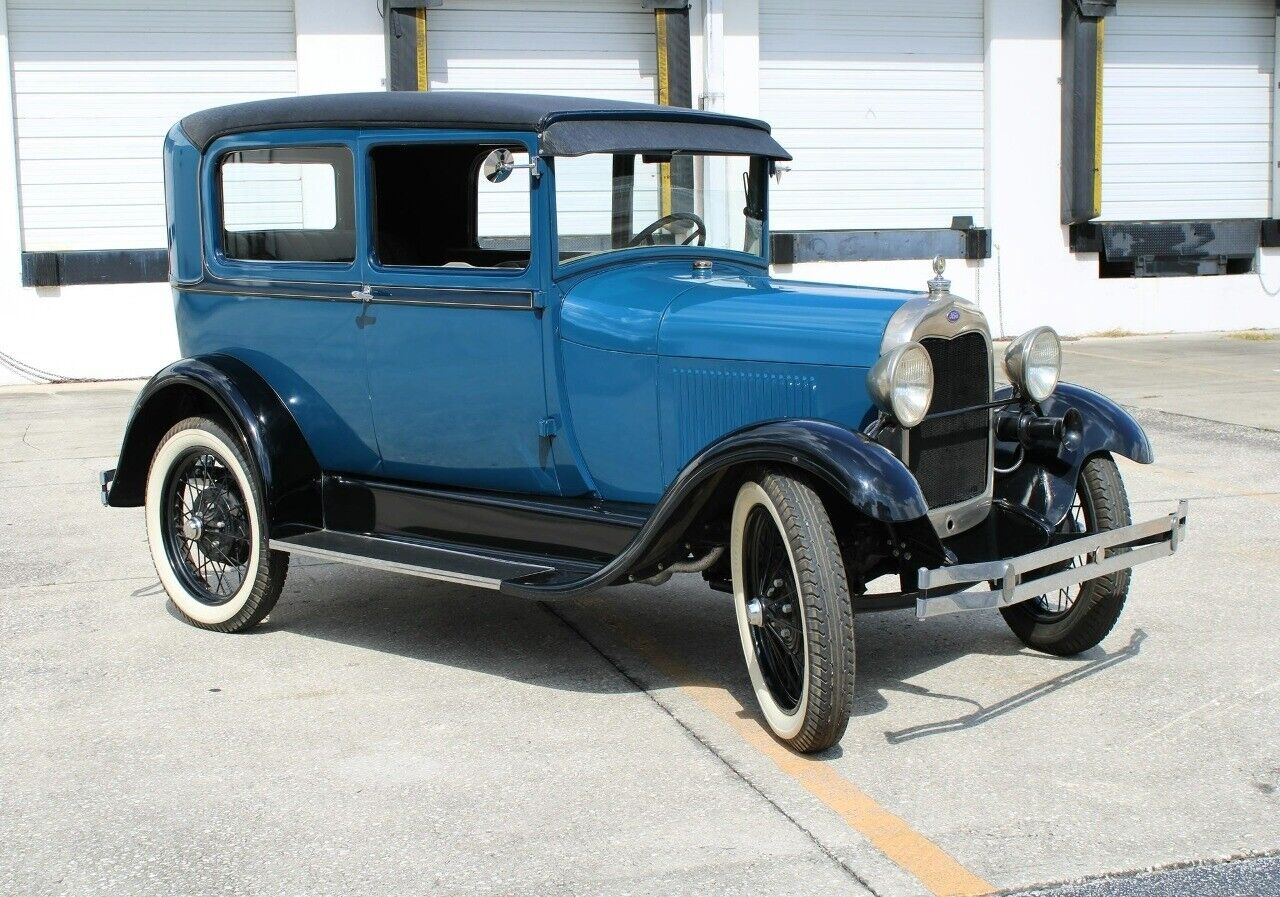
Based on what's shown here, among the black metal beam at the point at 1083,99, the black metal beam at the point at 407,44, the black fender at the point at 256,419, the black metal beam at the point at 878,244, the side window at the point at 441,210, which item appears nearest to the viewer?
the side window at the point at 441,210

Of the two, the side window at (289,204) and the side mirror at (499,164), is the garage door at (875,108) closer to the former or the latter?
the side window at (289,204)

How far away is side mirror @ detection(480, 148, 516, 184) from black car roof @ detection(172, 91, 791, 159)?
105 millimetres

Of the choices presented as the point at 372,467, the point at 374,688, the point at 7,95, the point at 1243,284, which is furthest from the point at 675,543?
the point at 1243,284

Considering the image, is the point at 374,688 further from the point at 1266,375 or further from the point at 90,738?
the point at 1266,375

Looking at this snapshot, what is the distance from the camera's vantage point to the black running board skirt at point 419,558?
4.58 meters

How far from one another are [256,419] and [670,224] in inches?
61.3

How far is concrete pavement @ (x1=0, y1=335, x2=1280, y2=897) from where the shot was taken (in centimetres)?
339

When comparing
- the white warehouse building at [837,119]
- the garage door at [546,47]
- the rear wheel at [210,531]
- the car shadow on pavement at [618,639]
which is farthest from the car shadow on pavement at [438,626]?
the garage door at [546,47]

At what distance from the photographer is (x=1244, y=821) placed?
3533mm

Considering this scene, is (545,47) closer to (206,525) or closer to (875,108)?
(875,108)

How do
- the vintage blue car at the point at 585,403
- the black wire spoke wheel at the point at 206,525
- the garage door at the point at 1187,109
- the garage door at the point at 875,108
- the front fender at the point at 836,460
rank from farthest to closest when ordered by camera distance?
the garage door at the point at 1187,109, the garage door at the point at 875,108, the black wire spoke wheel at the point at 206,525, the vintage blue car at the point at 585,403, the front fender at the point at 836,460

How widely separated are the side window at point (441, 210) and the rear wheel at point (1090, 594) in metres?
1.94

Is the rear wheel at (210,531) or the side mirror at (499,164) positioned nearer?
the side mirror at (499,164)

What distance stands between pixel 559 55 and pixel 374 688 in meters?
9.95
